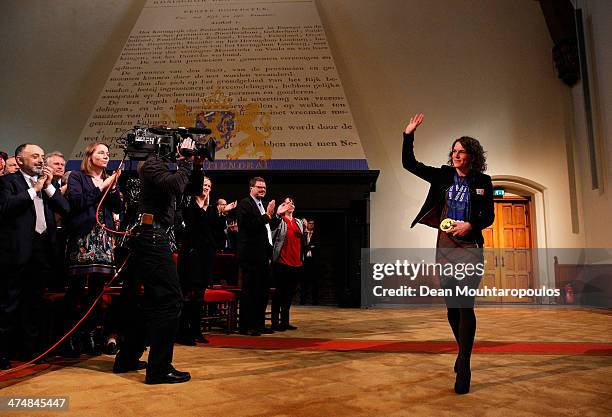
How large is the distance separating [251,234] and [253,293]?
0.53 m

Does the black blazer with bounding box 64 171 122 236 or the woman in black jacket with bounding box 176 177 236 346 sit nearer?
the black blazer with bounding box 64 171 122 236

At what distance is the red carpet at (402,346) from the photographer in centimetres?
321

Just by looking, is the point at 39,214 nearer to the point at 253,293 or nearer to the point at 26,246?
the point at 26,246

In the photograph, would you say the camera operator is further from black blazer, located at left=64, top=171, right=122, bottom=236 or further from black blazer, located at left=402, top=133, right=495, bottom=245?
black blazer, located at left=402, top=133, right=495, bottom=245

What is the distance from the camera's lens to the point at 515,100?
28.6 feet

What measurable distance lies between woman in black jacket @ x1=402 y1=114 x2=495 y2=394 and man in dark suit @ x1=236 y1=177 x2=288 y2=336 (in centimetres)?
179

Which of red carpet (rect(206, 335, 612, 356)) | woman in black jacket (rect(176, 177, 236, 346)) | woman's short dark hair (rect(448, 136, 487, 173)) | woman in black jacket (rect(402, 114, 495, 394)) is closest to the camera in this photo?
woman in black jacket (rect(402, 114, 495, 394))

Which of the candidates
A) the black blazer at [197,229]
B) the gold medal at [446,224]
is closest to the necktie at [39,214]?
the black blazer at [197,229]

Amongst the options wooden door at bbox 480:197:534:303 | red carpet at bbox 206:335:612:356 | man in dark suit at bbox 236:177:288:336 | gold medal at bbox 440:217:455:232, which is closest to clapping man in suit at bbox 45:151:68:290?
red carpet at bbox 206:335:612:356

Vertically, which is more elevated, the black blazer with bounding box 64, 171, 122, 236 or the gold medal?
the black blazer with bounding box 64, 171, 122, 236

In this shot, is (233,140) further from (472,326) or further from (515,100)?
(472,326)

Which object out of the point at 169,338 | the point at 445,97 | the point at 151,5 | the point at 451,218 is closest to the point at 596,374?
the point at 451,218

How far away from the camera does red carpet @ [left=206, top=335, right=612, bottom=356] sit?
126 inches

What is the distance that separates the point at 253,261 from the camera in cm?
399
